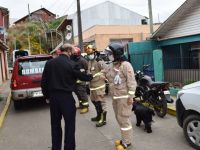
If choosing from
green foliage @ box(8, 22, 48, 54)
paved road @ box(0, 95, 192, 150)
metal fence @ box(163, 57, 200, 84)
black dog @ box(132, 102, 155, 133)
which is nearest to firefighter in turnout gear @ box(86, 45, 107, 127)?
paved road @ box(0, 95, 192, 150)

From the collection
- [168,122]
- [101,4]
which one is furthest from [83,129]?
[101,4]

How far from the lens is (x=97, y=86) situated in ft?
26.5

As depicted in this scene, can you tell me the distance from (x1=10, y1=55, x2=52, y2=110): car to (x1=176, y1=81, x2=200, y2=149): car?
5541 millimetres

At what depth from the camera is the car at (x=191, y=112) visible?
5.64 metres

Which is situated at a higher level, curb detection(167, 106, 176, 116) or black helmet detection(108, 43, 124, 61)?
black helmet detection(108, 43, 124, 61)

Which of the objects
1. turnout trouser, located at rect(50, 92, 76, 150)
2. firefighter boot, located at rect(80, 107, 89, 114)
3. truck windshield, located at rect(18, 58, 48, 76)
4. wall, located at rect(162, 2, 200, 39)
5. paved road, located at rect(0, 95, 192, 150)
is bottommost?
paved road, located at rect(0, 95, 192, 150)

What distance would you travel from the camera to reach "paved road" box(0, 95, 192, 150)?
620 centimetres

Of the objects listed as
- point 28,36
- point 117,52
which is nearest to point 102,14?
point 28,36

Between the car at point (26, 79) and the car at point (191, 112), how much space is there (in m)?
5.54

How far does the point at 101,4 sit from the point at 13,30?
27478mm

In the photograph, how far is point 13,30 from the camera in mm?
61219

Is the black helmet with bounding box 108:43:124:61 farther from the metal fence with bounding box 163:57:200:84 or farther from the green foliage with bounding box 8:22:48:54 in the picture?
the green foliage with bounding box 8:22:48:54

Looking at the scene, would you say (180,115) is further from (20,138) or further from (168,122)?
(20,138)

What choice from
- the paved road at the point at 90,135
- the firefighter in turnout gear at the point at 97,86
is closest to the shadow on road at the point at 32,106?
the paved road at the point at 90,135
